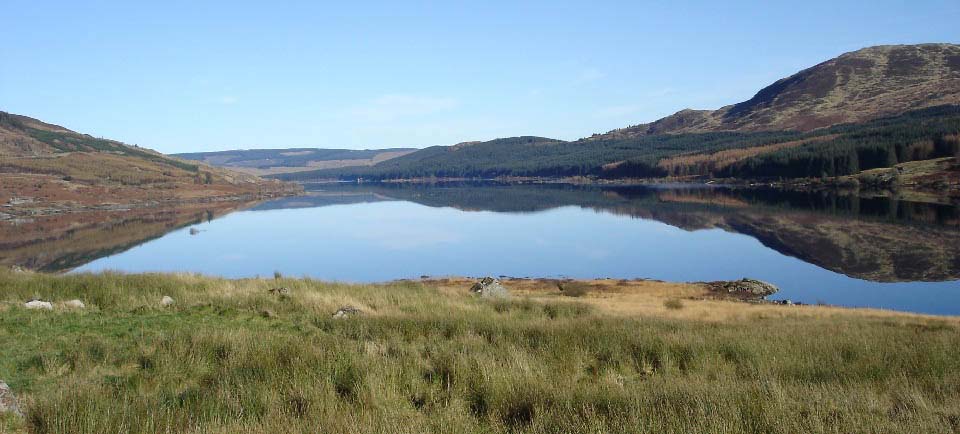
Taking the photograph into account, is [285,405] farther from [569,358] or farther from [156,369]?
[569,358]

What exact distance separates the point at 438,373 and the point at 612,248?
4718 centimetres

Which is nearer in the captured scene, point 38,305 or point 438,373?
point 438,373

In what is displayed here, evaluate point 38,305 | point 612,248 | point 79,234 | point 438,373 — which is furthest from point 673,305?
→ point 79,234

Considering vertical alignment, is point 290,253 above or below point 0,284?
below

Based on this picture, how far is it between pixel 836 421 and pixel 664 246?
1989 inches

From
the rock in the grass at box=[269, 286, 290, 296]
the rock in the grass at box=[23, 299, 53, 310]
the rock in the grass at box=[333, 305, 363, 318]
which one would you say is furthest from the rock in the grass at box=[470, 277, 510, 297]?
the rock in the grass at box=[23, 299, 53, 310]

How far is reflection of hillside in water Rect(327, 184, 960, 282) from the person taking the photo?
131ft

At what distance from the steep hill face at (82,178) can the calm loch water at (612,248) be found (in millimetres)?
25977

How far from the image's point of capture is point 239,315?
1209 cm

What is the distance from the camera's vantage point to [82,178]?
109 meters

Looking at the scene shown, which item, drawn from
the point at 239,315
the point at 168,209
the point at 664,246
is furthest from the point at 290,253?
the point at 168,209

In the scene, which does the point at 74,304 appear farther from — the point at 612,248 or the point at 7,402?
the point at 612,248

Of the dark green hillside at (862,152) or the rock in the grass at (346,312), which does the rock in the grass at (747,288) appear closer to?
the rock in the grass at (346,312)

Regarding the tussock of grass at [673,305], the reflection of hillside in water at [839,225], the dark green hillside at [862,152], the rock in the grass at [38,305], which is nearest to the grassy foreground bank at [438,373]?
the rock in the grass at [38,305]
